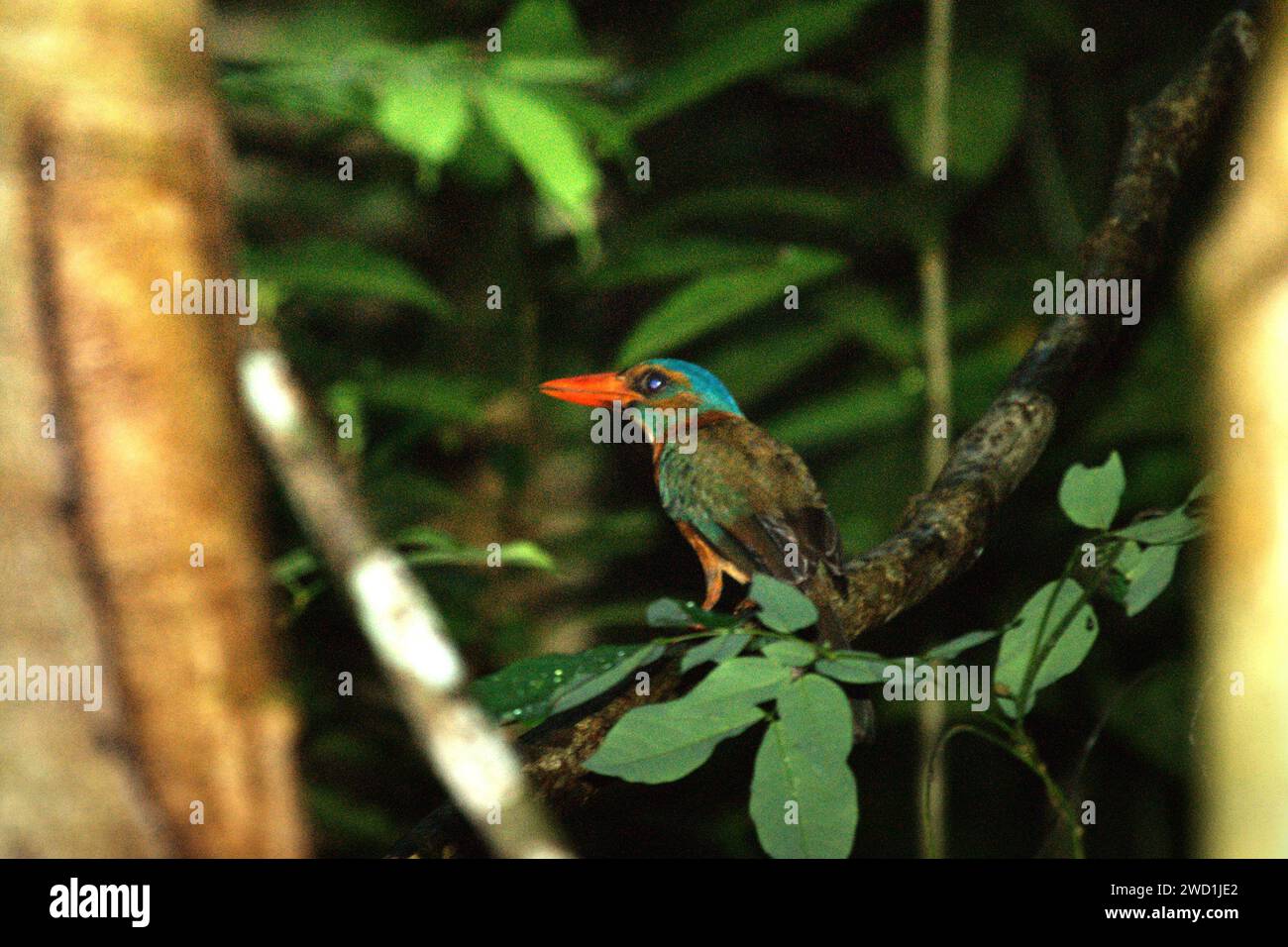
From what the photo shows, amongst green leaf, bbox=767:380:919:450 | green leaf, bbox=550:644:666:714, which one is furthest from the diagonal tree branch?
green leaf, bbox=767:380:919:450

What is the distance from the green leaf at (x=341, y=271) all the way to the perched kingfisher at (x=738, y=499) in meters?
0.32

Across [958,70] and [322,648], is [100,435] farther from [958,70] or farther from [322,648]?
[958,70]

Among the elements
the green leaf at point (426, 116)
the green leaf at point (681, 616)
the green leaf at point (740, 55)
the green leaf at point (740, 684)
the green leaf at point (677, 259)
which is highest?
the green leaf at point (740, 55)

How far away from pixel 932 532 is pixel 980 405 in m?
1.16

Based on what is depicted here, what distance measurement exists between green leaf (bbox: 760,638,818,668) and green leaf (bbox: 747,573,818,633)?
0.02m

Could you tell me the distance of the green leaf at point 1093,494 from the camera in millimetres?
1404

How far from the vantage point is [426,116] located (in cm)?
181

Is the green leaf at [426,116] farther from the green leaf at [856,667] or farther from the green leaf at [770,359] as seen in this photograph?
the green leaf at [770,359]

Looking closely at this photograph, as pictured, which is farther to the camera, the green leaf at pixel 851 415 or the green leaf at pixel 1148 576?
the green leaf at pixel 851 415

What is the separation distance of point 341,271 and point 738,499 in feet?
3.10

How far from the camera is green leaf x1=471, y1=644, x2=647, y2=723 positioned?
53.8 inches

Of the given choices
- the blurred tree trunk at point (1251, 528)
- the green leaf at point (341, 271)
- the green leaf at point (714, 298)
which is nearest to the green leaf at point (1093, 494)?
the blurred tree trunk at point (1251, 528)
